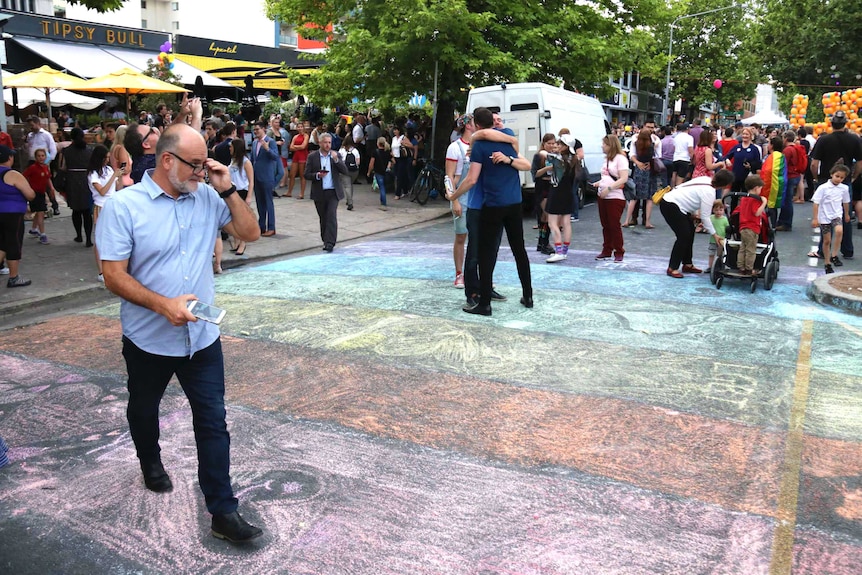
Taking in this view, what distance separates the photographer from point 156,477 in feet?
12.6

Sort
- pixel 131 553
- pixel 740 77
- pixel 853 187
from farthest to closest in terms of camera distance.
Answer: pixel 740 77 < pixel 853 187 < pixel 131 553

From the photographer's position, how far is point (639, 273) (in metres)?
9.71

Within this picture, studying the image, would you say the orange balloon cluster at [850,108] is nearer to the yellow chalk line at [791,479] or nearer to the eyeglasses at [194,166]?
the yellow chalk line at [791,479]

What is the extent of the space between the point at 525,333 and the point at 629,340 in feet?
2.91

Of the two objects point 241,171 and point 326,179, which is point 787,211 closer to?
point 326,179

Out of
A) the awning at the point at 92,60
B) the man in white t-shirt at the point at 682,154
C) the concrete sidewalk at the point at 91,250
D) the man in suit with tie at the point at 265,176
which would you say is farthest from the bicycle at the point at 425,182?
the awning at the point at 92,60

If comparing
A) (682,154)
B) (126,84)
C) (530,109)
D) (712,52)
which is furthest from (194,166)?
(712,52)

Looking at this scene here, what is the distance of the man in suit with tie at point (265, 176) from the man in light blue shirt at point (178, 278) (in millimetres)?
9146

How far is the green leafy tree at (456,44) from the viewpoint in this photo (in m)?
16.6

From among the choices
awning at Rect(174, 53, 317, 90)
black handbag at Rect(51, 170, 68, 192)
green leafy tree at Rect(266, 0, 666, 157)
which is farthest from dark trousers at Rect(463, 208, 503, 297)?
awning at Rect(174, 53, 317, 90)

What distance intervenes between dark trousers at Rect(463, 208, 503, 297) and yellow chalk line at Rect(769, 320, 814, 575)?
9.52ft

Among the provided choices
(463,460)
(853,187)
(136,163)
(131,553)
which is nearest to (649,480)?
(463,460)

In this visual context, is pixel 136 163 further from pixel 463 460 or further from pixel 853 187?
pixel 853 187

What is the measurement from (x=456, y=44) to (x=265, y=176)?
670cm
